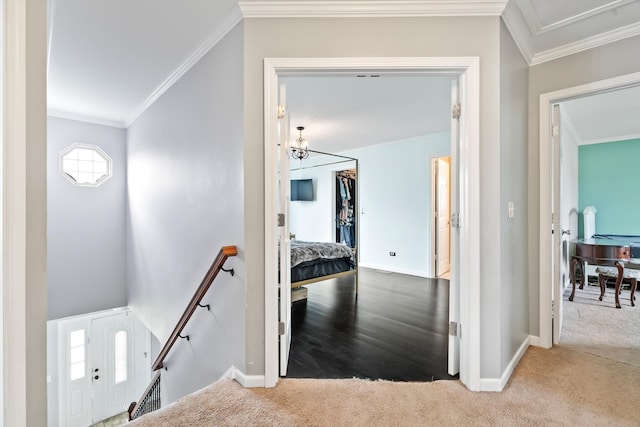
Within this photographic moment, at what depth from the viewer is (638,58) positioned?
1910 millimetres

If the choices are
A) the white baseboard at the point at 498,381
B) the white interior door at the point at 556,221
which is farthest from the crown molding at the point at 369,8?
the white baseboard at the point at 498,381

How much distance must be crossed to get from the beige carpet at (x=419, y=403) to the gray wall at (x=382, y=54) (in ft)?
0.66

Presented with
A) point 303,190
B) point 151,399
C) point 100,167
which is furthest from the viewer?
point 303,190

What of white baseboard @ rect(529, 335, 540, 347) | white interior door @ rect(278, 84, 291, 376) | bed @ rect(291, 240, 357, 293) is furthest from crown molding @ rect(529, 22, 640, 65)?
bed @ rect(291, 240, 357, 293)

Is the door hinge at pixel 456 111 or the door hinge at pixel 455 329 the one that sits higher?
the door hinge at pixel 456 111

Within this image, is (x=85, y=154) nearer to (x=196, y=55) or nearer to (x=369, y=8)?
(x=196, y=55)

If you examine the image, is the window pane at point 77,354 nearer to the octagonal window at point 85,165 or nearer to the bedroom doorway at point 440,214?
the octagonal window at point 85,165

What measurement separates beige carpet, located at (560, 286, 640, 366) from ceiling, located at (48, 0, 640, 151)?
7.53ft

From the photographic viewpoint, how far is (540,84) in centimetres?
226

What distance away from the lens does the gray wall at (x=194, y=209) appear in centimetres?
192

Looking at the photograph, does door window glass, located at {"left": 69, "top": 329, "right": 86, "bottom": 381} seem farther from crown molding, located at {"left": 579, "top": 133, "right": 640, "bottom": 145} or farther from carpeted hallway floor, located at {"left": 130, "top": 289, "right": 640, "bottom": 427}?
crown molding, located at {"left": 579, "top": 133, "right": 640, "bottom": 145}

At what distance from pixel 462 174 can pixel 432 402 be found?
135cm

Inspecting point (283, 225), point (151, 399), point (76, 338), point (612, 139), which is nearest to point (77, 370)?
point (76, 338)

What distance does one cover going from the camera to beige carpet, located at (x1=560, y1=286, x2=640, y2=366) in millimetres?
2256
